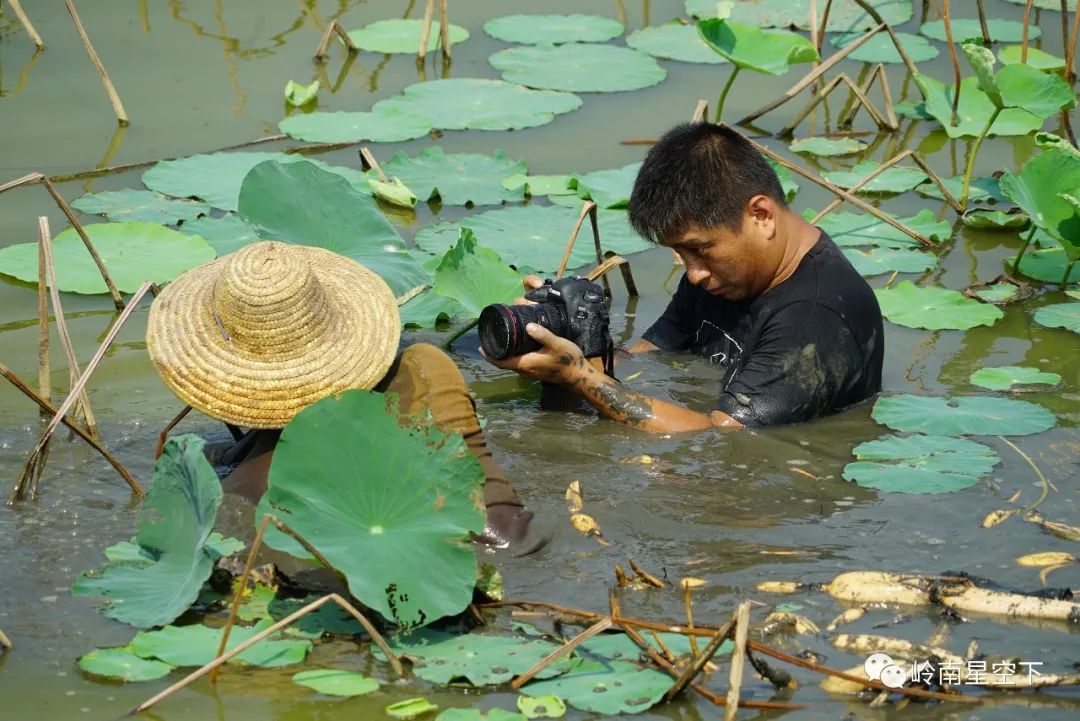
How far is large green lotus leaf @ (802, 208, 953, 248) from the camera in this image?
219 inches

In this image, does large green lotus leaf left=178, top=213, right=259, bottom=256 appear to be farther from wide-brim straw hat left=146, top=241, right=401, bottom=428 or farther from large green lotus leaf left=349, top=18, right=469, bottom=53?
large green lotus leaf left=349, top=18, right=469, bottom=53

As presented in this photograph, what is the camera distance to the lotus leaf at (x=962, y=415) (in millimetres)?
4059

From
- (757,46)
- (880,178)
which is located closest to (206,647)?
(757,46)

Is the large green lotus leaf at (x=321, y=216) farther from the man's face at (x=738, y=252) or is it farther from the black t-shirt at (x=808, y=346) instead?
the black t-shirt at (x=808, y=346)

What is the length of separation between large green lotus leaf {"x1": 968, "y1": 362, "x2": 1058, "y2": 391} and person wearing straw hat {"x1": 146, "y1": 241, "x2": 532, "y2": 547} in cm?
196

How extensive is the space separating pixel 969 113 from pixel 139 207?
3.86 m

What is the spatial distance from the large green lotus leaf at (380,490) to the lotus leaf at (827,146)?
4.07m

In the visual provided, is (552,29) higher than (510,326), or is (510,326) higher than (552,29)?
(552,29)

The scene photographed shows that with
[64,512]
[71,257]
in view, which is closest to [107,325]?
[71,257]

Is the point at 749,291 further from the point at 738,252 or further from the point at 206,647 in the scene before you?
the point at 206,647

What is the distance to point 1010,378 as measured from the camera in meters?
4.48

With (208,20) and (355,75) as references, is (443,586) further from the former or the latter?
(208,20)

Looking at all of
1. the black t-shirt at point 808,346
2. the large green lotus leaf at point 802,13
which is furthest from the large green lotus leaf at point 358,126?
the black t-shirt at point 808,346

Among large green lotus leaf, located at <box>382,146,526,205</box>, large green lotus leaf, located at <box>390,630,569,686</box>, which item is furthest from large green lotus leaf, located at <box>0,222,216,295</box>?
large green lotus leaf, located at <box>390,630,569,686</box>
